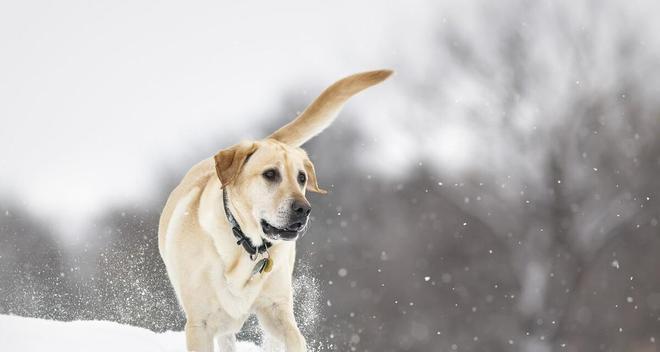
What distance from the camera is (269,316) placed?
13.8 feet

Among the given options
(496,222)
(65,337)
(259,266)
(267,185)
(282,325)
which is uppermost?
(267,185)

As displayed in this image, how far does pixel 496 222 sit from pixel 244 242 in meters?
17.2

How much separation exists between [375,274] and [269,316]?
18361mm

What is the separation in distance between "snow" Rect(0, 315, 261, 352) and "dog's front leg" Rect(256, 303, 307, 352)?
0.67m

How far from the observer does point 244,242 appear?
13.3 ft

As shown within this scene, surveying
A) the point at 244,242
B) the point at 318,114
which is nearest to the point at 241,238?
the point at 244,242

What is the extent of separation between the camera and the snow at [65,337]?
→ 3.92 metres

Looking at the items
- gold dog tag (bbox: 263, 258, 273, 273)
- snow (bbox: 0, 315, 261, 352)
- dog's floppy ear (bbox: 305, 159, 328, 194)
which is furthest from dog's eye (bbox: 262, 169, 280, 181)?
snow (bbox: 0, 315, 261, 352)

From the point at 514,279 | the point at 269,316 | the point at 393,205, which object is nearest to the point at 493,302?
the point at 514,279

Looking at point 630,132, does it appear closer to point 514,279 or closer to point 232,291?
point 514,279

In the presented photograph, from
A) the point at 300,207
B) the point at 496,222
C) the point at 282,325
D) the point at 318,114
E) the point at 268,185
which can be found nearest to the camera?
the point at 300,207

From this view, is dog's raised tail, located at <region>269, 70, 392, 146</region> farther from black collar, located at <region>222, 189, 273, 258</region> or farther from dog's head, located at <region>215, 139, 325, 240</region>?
black collar, located at <region>222, 189, 273, 258</region>

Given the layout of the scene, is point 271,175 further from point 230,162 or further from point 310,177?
point 310,177

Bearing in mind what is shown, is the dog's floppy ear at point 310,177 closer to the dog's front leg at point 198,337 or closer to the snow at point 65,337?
the dog's front leg at point 198,337
